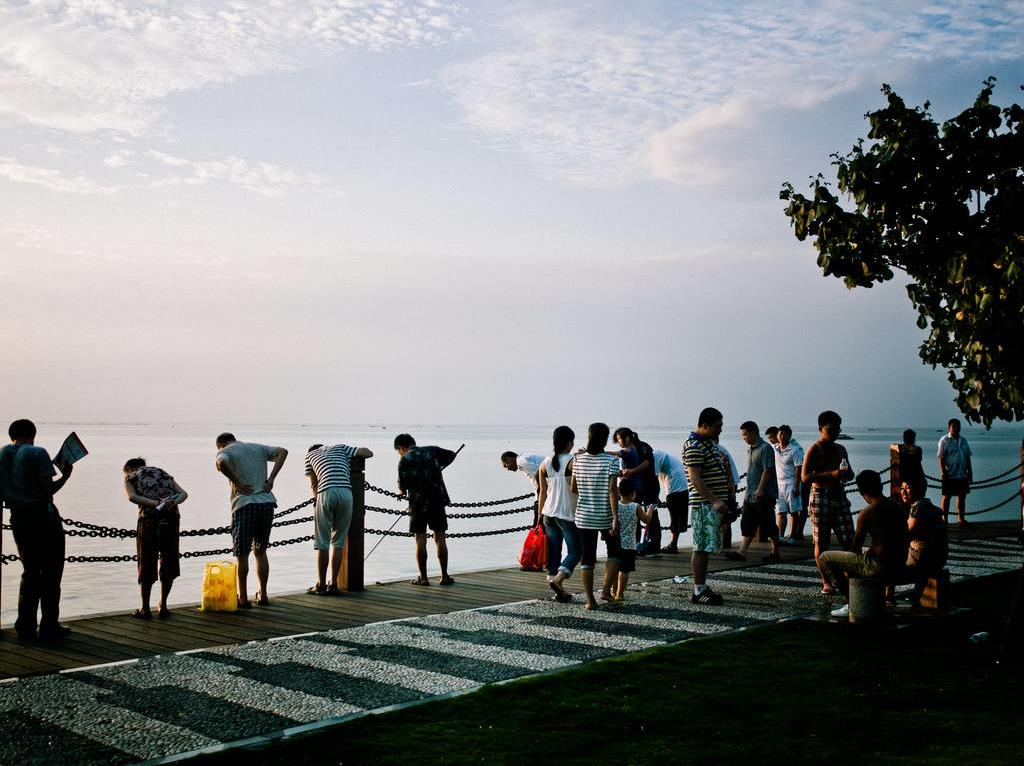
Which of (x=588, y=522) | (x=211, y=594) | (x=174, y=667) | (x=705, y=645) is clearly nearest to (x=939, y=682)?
(x=705, y=645)

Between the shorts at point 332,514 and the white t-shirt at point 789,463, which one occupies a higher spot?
the white t-shirt at point 789,463

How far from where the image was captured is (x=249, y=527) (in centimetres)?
1032

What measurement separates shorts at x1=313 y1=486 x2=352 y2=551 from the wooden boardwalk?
67 centimetres

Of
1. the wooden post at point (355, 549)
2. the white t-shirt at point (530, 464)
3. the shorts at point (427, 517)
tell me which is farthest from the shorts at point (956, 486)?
the wooden post at point (355, 549)

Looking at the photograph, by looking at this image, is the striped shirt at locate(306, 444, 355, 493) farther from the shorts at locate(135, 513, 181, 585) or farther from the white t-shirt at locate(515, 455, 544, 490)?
the white t-shirt at locate(515, 455, 544, 490)

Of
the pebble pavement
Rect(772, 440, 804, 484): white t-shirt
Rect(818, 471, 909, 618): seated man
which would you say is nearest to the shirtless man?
the pebble pavement

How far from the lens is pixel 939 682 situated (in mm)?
7168

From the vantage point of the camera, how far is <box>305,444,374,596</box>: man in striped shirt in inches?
435

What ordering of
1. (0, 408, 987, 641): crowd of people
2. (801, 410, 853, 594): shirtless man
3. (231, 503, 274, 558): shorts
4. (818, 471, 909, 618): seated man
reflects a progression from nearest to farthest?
(0, 408, 987, 641): crowd of people
(818, 471, 909, 618): seated man
(231, 503, 274, 558): shorts
(801, 410, 853, 594): shirtless man

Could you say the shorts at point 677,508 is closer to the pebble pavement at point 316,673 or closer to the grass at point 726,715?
the pebble pavement at point 316,673

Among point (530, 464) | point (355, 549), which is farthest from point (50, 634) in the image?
point (530, 464)

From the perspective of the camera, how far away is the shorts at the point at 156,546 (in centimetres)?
971

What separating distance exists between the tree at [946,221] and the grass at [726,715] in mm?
4488

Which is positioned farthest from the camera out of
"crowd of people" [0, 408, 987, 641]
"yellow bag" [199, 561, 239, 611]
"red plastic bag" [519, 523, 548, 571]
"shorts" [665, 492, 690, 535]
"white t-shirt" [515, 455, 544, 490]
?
"shorts" [665, 492, 690, 535]
